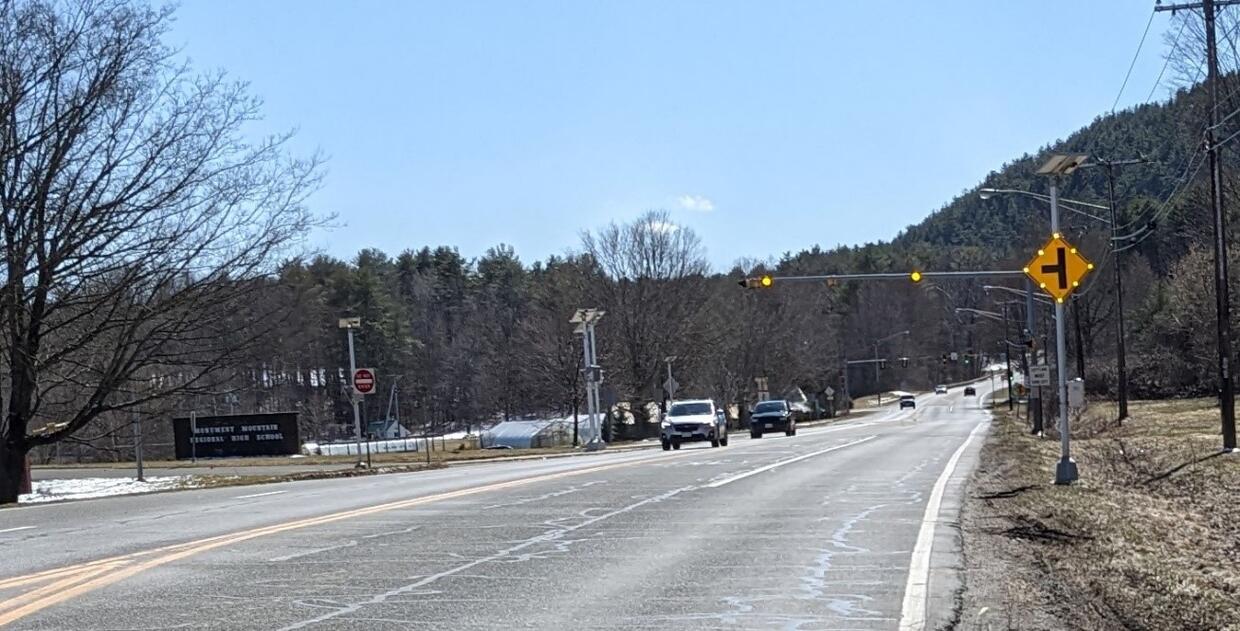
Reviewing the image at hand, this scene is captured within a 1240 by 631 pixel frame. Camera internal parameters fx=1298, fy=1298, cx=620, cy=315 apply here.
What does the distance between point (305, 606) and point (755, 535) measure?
567cm

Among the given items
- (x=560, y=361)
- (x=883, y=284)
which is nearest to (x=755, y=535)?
(x=560, y=361)

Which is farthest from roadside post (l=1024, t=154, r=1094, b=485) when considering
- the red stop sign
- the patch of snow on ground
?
the red stop sign

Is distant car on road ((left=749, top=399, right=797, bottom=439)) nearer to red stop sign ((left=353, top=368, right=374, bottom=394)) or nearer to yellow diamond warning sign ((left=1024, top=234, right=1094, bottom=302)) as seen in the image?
red stop sign ((left=353, top=368, right=374, bottom=394))

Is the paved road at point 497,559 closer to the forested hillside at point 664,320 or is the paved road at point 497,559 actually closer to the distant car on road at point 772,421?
the forested hillside at point 664,320

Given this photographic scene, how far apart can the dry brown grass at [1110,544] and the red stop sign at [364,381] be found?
16.9 metres

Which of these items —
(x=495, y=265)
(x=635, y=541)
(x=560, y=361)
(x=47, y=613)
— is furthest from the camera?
(x=495, y=265)

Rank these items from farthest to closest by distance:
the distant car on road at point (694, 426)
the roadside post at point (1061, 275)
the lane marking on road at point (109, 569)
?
1. the distant car on road at point (694, 426)
2. the roadside post at point (1061, 275)
3. the lane marking on road at point (109, 569)

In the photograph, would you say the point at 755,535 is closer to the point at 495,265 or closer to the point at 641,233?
the point at 641,233

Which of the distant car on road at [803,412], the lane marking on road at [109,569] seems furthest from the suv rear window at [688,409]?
the distant car on road at [803,412]

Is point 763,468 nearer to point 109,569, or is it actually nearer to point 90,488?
point 109,569

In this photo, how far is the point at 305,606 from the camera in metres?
9.16

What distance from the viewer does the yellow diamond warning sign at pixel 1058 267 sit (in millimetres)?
19141

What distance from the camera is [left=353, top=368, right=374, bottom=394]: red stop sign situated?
116 ft

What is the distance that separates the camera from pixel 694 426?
149 feet
